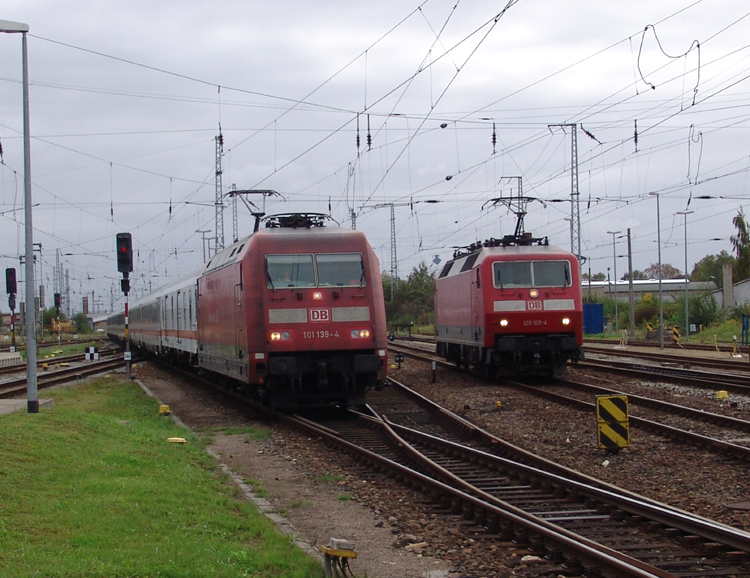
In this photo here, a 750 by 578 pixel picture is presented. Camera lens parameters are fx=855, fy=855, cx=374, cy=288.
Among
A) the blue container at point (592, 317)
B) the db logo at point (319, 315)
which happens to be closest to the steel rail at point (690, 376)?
the db logo at point (319, 315)

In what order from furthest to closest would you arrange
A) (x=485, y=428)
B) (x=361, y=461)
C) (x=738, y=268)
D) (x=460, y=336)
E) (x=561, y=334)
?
(x=738, y=268)
(x=460, y=336)
(x=561, y=334)
(x=485, y=428)
(x=361, y=461)

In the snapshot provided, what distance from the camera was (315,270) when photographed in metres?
15.9

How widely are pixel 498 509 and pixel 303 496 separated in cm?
273

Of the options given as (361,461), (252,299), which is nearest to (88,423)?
(252,299)

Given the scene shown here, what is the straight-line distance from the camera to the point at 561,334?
2123 cm

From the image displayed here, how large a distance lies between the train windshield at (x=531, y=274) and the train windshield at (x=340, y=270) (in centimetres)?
619

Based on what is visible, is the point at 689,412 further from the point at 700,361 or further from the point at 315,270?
the point at 700,361

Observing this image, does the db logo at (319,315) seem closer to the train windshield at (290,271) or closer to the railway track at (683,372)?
the train windshield at (290,271)

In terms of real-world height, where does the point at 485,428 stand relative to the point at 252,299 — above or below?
below

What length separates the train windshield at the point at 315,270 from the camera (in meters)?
15.8

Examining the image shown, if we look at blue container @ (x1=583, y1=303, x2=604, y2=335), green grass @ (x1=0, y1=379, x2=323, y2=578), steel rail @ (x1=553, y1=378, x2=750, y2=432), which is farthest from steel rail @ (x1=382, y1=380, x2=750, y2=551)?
blue container @ (x1=583, y1=303, x2=604, y2=335)

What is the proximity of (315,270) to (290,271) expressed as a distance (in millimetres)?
463

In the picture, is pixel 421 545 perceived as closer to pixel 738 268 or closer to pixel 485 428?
pixel 485 428

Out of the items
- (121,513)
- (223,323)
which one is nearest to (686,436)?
(121,513)
